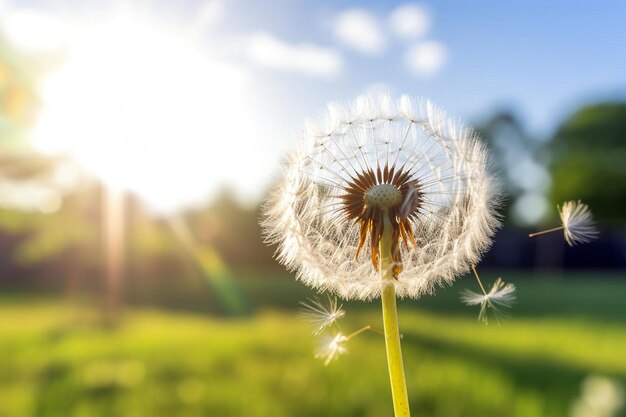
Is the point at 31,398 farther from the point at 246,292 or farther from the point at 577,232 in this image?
the point at 246,292

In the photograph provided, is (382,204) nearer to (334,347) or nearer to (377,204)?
(377,204)

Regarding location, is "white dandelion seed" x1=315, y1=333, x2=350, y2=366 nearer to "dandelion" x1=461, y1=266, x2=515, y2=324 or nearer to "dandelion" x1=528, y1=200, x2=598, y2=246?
"dandelion" x1=461, y1=266, x2=515, y2=324

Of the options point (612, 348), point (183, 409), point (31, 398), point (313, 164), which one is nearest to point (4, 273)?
point (31, 398)

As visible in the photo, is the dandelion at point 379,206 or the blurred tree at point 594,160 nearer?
the dandelion at point 379,206

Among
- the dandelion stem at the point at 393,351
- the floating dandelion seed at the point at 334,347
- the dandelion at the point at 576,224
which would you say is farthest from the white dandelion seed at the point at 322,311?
the dandelion at the point at 576,224

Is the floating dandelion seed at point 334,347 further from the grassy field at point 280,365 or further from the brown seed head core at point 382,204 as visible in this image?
the grassy field at point 280,365

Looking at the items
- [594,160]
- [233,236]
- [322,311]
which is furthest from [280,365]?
[594,160]

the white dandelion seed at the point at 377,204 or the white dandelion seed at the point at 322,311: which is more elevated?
the white dandelion seed at the point at 377,204

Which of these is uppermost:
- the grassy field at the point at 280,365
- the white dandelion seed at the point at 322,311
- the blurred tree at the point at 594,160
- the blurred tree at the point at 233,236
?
the blurred tree at the point at 594,160
